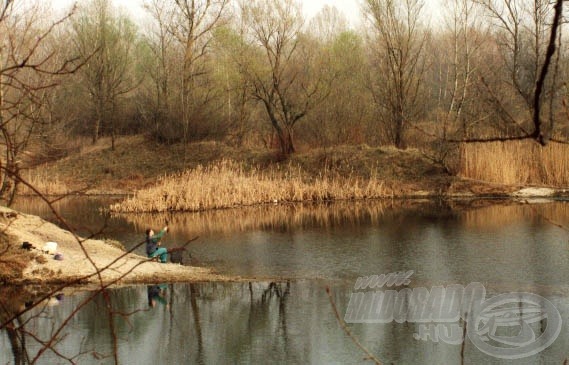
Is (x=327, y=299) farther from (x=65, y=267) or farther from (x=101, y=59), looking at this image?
(x=101, y=59)

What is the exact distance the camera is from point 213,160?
A: 103ft

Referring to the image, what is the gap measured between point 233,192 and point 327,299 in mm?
13390

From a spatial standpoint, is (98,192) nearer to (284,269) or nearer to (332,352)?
(284,269)

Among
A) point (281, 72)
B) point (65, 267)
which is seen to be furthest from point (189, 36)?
point (65, 267)

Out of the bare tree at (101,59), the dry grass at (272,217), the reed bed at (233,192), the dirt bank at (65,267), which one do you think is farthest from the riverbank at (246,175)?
the dirt bank at (65,267)

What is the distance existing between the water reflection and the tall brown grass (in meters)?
13.4

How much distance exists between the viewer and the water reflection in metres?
7.73

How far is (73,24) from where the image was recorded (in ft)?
118

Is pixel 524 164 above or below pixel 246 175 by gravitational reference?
above

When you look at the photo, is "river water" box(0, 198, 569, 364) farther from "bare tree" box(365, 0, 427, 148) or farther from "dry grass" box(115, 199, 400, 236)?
"bare tree" box(365, 0, 427, 148)

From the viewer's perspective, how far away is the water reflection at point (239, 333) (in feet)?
25.4

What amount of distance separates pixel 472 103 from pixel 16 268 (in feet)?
75.8

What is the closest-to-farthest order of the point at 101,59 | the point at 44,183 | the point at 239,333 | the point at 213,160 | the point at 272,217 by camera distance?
1. the point at 239,333
2. the point at 272,217
3. the point at 44,183
4. the point at 213,160
5. the point at 101,59

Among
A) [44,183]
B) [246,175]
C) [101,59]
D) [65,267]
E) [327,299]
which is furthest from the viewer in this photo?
[101,59]
